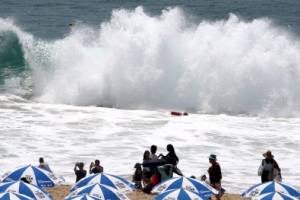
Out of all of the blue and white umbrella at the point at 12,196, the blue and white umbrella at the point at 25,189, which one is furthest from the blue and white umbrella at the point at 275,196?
the blue and white umbrella at the point at 12,196

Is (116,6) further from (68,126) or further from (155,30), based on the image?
(68,126)

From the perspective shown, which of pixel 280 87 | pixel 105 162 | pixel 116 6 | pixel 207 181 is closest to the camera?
pixel 207 181

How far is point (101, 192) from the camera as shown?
13930 mm

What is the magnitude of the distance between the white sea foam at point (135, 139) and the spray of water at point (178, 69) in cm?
174

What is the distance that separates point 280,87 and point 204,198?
1551 cm

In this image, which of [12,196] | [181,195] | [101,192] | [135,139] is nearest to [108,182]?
[101,192]

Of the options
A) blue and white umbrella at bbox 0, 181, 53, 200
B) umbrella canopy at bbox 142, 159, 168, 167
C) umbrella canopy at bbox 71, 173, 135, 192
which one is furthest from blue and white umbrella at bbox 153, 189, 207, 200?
umbrella canopy at bbox 142, 159, 168, 167

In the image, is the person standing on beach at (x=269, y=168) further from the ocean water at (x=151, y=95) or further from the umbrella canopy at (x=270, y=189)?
the ocean water at (x=151, y=95)

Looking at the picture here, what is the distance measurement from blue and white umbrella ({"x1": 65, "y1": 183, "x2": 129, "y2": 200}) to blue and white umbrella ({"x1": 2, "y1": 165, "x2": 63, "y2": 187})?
159cm

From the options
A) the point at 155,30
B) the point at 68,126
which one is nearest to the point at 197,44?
the point at 155,30

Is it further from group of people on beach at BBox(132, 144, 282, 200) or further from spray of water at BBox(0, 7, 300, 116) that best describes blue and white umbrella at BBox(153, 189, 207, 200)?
spray of water at BBox(0, 7, 300, 116)

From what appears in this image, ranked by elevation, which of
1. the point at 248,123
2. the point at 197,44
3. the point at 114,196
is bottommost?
the point at 114,196

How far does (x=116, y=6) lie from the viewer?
46625 millimetres

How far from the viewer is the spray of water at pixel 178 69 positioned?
28375mm
